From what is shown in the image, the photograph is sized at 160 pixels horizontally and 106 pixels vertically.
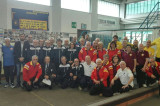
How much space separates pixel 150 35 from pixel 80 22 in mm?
8501

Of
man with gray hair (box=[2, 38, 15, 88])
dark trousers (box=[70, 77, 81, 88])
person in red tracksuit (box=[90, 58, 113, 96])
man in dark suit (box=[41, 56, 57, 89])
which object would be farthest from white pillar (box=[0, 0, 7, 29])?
person in red tracksuit (box=[90, 58, 113, 96])

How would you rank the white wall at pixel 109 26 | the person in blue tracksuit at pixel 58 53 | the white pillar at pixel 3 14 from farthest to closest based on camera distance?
the white wall at pixel 109 26, the white pillar at pixel 3 14, the person in blue tracksuit at pixel 58 53

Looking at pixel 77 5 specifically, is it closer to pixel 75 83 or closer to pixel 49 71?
pixel 49 71

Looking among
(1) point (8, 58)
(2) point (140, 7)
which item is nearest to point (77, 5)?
(2) point (140, 7)

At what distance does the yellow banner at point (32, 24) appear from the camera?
1043 cm

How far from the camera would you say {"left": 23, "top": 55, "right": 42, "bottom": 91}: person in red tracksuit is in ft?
17.7

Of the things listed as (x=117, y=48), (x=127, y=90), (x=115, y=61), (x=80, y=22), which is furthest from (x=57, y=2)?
(x=127, y=90)

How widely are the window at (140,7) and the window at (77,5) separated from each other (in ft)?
22.9

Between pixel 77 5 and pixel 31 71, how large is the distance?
10.9m

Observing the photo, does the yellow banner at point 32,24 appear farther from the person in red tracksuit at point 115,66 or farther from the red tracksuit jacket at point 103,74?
the person in red tracksuit at point 115,66

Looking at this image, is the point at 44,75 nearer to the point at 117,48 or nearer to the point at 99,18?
the point at 117,48

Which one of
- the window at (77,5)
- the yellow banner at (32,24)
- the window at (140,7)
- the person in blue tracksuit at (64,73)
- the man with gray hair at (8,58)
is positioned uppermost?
the window at (140,7)

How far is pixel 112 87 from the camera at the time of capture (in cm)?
498

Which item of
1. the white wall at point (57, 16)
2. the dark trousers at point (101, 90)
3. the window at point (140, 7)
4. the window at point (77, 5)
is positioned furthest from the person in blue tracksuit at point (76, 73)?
the window at point (140, 7)
